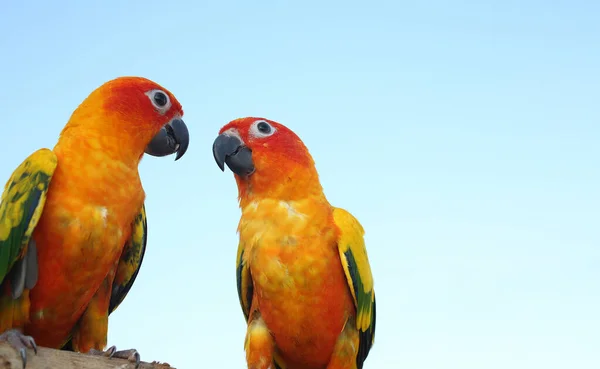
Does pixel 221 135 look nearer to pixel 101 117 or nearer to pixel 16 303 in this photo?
pixel 101 117

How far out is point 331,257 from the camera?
514 centimetres

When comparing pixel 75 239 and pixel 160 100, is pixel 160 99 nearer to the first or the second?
pixel 160 100

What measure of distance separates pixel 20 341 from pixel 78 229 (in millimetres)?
877

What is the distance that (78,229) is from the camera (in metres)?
4.52

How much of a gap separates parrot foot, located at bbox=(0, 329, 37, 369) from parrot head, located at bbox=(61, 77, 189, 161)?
157 cm

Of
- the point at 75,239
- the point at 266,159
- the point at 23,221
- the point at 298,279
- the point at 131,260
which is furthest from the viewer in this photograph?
the point at 266,159

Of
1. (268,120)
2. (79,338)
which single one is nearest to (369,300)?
(268,120)

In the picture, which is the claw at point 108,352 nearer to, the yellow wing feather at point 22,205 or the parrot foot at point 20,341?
the parrot foot at point 20,341

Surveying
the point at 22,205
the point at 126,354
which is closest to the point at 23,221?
the point at 22,205

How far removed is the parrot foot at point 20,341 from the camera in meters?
3.84

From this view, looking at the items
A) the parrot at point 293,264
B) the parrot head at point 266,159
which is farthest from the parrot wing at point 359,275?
the parrot head at point 266,159

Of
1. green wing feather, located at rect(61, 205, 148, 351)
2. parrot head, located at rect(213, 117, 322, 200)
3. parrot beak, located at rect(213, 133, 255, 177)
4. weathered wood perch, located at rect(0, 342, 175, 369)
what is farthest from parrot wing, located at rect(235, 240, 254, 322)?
weathered wood perch, located at rect(0, 342, 175, 369)

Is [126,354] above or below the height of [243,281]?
below

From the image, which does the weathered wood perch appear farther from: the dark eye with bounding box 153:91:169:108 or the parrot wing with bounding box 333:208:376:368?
the dark eye with bounding box 153:91:169:108
